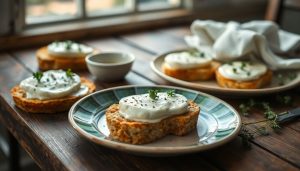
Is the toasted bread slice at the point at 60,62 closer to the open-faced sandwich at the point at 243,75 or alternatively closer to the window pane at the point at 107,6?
the open-faced sandwich at the point at 243,75

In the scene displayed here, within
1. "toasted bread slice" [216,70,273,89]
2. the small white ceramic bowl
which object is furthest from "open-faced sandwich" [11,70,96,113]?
"toasted bread slice" [216,70,273,89]

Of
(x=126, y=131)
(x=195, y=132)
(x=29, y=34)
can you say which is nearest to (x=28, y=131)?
(x=126, y=131)

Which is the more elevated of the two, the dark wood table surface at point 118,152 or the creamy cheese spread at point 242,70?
the creamy cheese spread at point 242,70

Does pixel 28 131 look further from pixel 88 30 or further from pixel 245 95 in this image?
pixel 88 30

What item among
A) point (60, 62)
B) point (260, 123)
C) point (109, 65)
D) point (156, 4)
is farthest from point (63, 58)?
point (156, 4)

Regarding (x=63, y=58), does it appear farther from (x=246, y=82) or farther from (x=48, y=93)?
(x=246, y=82)

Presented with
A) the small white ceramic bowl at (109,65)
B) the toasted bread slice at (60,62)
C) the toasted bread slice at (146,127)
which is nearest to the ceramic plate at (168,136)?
the toasted bread slice at (146,127)
